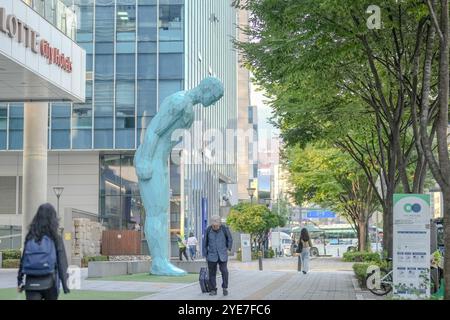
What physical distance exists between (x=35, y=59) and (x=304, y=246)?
10.9 m

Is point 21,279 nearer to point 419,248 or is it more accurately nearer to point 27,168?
point 419,248

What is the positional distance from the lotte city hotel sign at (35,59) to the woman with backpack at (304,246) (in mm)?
9772

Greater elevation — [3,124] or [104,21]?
[104,21]

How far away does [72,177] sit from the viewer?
47688mm

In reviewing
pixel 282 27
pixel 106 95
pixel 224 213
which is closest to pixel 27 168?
pixel 106 95

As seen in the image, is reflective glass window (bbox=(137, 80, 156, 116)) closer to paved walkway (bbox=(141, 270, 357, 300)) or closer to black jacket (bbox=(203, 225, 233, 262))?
paved walkway (bbox=(141, 270, 357, 300))

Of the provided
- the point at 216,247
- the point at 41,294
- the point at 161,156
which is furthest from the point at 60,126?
the point at 41,294

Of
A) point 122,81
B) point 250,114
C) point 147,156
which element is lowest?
point 147,156

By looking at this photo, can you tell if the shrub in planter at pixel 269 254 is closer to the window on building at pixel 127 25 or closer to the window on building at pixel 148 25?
the window on building at pixel 148 25

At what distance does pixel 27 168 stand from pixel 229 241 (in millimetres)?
19282

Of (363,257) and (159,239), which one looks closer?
(159,239)

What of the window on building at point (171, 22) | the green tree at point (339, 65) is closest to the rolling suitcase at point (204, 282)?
the green tree at point (339, 65)

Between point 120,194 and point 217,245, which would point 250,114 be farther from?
point 217,245

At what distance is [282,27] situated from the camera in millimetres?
16328
